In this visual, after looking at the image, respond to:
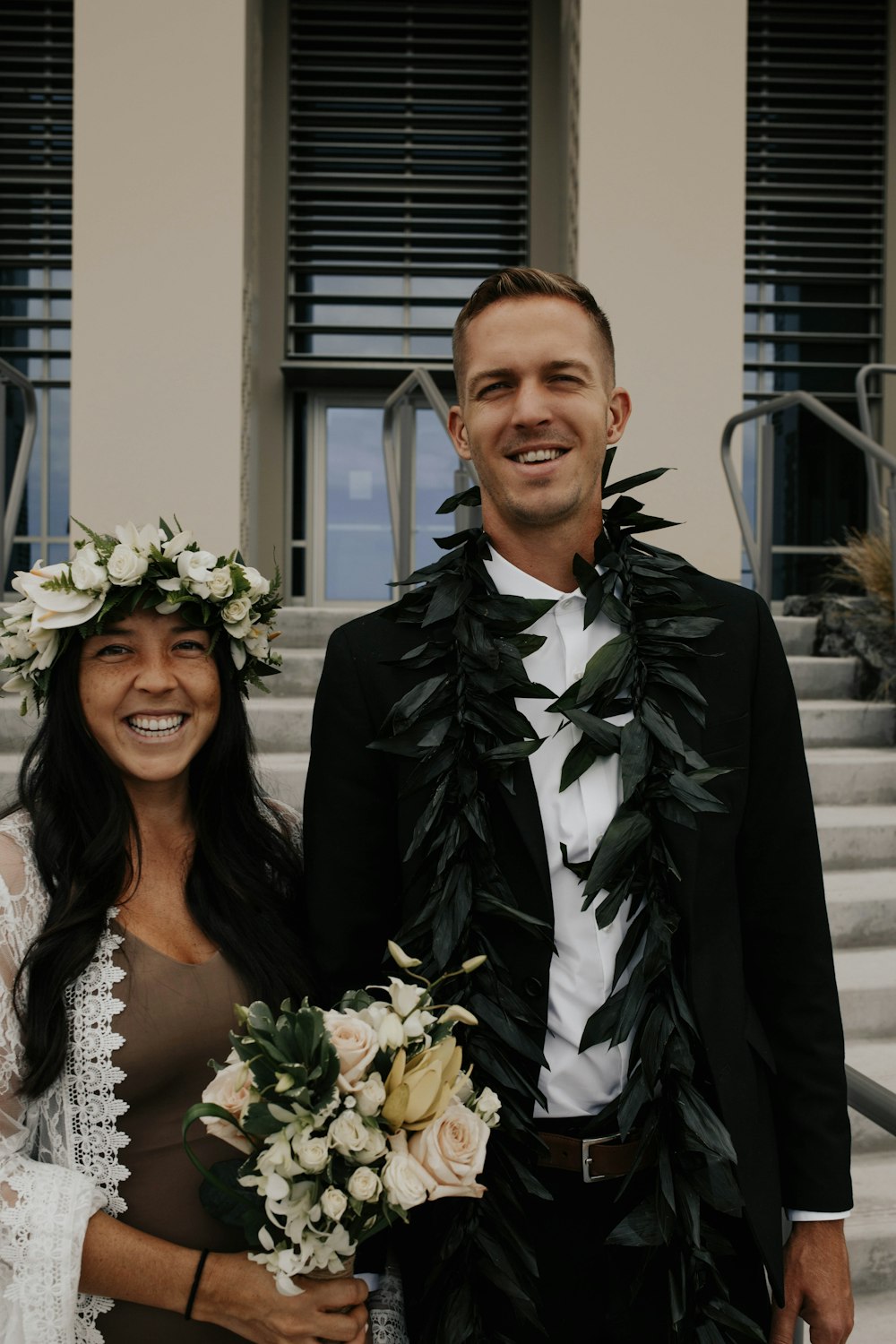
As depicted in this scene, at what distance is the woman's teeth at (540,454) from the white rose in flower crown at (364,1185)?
983 mm

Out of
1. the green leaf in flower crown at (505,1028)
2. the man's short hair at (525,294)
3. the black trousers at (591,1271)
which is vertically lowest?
the black trousers at (591,1271)

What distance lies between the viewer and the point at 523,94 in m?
7.87

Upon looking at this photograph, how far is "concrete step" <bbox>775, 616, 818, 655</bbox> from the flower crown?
399 cm

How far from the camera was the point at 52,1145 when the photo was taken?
1.50 m

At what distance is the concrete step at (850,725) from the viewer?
4621mm

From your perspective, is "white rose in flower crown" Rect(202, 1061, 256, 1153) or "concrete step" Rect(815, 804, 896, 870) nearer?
"white rose in flower crown" Rect(202, 1061, 256, 1153)

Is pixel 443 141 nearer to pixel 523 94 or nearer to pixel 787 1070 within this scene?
pixel 523 94

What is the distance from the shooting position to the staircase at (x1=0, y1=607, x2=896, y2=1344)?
107 inches

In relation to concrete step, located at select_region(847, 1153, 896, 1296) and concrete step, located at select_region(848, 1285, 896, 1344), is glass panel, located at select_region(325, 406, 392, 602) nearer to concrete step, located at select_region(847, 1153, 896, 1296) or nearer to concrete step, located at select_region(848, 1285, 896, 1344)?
concrete step, located at select_region(847, 1153, 896, 1296)

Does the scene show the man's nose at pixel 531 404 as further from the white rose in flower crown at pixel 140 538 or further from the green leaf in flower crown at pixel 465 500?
the white rose in flower crown at pixel 140 538

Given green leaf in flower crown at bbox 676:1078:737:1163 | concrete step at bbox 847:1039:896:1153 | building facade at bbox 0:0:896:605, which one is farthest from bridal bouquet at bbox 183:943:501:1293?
building facade at bbox 0:0:896:605

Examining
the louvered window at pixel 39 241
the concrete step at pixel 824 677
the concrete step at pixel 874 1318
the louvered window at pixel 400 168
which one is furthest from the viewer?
the louvered window at pixel 400 168

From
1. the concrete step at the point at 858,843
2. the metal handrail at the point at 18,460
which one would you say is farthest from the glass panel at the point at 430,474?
the concrete step at the point at 858,843

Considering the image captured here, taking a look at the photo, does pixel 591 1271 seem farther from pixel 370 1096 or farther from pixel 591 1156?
pixel 370 1096
